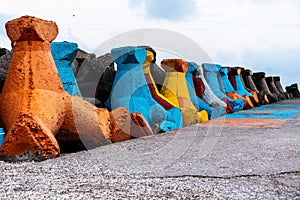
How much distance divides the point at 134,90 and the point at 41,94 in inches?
65.1

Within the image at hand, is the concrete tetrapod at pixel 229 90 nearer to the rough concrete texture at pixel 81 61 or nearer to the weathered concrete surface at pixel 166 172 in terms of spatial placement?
the rough concrete texture at pixel 81 61

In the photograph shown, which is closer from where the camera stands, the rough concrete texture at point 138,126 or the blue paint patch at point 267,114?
the rough concrete texture at point 138,126

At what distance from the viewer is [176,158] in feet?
9.91

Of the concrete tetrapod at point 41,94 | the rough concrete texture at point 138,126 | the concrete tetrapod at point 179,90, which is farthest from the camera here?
the concrete tetrapod at point 179,90

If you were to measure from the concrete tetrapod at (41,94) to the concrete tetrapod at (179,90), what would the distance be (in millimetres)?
2339

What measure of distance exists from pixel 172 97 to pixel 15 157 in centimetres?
346

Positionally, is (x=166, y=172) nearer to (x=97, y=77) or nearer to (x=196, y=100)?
(x=97, y=77)

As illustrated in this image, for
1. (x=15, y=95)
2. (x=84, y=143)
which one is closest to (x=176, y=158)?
(x=84, y=143)

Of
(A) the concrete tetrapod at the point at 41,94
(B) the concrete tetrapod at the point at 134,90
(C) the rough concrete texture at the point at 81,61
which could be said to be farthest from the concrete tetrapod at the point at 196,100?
(A) the concrete tetrapod at the point at 41,94

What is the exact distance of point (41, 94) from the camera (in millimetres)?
3369

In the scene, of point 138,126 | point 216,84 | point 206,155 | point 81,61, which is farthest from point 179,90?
point 206,155

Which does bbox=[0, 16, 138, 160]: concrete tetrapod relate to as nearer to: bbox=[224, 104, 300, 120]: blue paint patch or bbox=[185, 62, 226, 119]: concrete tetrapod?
bbox=[185, 62, 226, 119]: concrete tetrapod

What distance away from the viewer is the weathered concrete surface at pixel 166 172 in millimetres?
2039

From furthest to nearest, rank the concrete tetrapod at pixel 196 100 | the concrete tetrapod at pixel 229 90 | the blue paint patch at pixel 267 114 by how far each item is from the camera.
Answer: the concrete tetrapod at pixel 229 90, the blue paint patch at pixel 267 114, the concrete tetrapod at pixel 196 100
